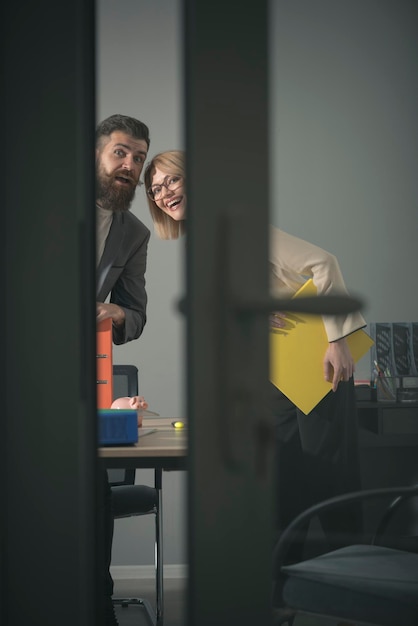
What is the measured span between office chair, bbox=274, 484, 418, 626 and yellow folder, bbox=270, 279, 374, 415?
50cm

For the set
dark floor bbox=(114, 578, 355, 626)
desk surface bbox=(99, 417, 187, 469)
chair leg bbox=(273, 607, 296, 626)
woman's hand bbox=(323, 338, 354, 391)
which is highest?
woman's hand bbox=(323, 338, 354, 391)

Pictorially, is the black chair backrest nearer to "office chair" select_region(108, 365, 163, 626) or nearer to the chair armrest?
"office chair" select_region(108, 365, 163, 626)

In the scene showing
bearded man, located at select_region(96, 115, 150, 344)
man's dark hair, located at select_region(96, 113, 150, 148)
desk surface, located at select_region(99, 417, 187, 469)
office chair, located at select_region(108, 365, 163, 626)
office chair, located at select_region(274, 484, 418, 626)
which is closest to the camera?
office chair, located at select_region(274, 484, 418, 626)

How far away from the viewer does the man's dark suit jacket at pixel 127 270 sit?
5.70 feet

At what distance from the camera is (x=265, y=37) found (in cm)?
56

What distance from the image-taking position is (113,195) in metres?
1.67

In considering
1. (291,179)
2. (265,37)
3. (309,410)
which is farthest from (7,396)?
(291,179)

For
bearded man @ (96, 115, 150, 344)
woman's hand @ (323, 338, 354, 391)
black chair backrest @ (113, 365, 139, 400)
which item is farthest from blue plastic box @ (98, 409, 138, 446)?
black chair backrest @ (113, 365, 139, 400)

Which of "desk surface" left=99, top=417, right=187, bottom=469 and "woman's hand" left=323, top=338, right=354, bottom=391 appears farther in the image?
"woman's hand" left=323, top=338, right=354, bottom=391

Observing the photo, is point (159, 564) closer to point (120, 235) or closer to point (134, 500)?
point (134, 500)

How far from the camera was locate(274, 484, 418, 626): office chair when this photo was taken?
1.11m

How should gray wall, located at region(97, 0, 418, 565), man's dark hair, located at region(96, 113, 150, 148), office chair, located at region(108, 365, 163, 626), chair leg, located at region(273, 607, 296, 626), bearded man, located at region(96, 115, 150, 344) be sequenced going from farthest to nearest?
office chair, located at region(108, 365, 163, 626), man's dark hair, located at region(96, 113, 150, 148), bearded man, located at region(96, 115, 150, 344), gray wall, located at region(97, 0, 418, 565), chair leg, located at region(273, 607, 296, 626)

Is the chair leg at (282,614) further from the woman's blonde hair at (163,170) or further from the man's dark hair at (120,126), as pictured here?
the man's dark hair at (120,126)

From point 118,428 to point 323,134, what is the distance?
97 cm
